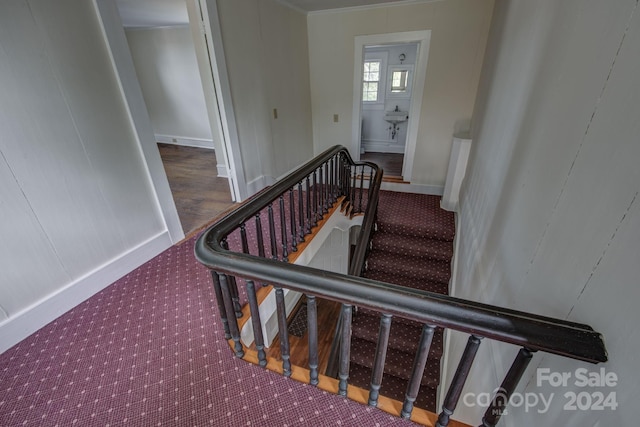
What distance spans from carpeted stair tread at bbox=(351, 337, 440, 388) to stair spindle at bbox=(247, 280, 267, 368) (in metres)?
2.07

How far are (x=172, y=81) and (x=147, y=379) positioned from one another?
20.5ft

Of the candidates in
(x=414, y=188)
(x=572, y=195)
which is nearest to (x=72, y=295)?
(x=572, y=195)

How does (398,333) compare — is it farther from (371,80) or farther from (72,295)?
(371,80)

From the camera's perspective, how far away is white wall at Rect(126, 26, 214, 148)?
17.6ft

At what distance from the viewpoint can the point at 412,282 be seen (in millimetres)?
3264

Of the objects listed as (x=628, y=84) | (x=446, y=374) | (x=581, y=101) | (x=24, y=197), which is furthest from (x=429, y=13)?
(x=24, y=197)

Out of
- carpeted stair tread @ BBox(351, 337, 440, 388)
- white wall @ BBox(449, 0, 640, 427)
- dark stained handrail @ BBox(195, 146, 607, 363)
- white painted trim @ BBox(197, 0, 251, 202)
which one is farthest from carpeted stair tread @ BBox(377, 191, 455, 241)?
dark stained handrail @ BBox(195, 146, 607, 363)

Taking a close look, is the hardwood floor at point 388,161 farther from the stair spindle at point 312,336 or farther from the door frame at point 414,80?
the stair spindle at point 312,336

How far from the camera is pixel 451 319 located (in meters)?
0.70

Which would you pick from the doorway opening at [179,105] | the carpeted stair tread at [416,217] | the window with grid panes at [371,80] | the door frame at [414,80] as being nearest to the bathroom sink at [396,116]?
the window with grid panes at [371,80]

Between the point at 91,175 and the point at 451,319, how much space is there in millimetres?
2152

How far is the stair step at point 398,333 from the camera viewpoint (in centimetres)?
284

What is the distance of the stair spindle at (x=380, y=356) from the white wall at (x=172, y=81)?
599 cm

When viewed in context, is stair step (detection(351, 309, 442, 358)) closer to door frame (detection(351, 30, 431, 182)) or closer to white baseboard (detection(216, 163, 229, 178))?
Result: door frame (detection(351, 30, 431, 182))
